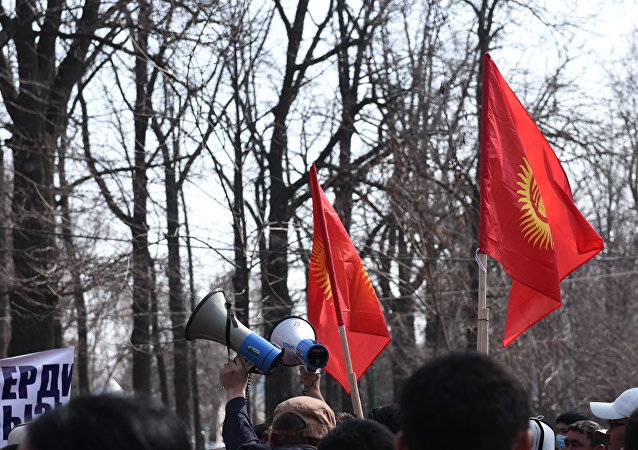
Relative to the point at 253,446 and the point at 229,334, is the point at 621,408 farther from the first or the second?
the point at 253,446

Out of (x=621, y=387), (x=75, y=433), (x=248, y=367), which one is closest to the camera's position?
(x=75, y=433)

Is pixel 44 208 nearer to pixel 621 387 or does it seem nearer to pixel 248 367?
pixel 248 367

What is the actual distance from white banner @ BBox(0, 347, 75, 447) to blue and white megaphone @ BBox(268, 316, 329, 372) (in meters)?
2.72

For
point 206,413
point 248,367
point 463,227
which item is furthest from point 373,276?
point 206,413

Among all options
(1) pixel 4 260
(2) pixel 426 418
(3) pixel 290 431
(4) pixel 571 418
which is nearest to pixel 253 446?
(3) pixel 290 431

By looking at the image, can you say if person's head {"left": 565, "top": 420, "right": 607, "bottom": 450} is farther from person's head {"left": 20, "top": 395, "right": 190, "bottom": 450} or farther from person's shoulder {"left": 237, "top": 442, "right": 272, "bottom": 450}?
person's head {"left": 20, "top": 395, "right": 190, "bottom": 450}

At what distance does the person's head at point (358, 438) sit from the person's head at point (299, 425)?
0.77 meters

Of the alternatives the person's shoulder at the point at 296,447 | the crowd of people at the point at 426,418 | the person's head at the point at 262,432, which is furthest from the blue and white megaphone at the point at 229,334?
the crowd of people at the point at 426,418

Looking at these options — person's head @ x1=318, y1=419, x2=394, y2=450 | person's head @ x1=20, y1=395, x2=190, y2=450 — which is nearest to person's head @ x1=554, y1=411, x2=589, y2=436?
person's head @ x1=318, y1=419, x2=394, y2=450

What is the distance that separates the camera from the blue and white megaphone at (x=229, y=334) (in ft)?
16.1

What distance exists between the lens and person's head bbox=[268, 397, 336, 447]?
4000 millimetres

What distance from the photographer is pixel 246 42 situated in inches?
533

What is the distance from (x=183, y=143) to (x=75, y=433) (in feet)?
49.6

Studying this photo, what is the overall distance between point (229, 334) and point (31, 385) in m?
3.73
